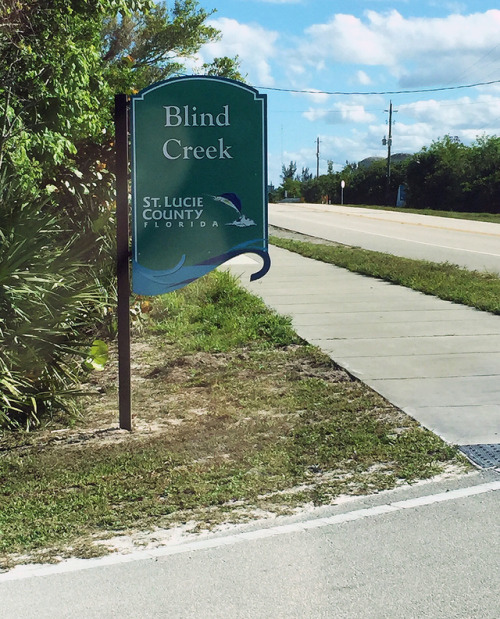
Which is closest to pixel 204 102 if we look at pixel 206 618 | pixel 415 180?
pixel 206 618

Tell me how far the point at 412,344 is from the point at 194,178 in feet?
10.7

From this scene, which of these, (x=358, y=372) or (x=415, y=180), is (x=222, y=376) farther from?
(x=415, y=180)

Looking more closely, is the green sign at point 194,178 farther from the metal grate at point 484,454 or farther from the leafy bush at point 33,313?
the metal grate at point 484,454

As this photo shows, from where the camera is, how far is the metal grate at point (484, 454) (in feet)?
16.5

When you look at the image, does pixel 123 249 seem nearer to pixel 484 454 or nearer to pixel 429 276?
pixel 484 454

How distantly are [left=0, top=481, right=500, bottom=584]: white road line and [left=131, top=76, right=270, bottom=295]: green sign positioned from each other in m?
2.35

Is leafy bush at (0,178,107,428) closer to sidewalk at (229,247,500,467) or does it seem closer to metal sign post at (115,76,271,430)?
metal sign post at (115,76,271,430)

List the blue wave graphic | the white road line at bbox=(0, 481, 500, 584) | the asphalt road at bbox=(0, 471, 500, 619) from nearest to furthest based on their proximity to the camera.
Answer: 1. the asphalt road at bbox=(0, 471, 500, 619)
2. the white road line at bbox=(0, 481, 500, 584)
3. the blue wave graphic

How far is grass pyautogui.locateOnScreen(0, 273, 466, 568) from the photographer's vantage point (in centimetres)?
436

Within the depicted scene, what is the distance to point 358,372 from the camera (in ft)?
23.7

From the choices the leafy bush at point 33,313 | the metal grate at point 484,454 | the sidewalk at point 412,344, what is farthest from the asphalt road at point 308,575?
the leafy bush at point 33,313

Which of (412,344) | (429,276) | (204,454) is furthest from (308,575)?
(429,276)

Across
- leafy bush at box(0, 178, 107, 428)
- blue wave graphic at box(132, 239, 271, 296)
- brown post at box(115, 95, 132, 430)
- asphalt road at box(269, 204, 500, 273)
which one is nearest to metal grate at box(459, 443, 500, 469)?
blue wave graphic at box(132, 239, 271, 296)

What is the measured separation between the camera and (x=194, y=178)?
19.7ft
